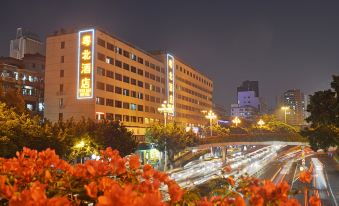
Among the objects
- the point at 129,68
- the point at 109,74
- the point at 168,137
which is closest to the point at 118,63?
the point at 109,74

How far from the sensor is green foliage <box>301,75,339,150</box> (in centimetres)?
3588

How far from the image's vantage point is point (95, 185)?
4320 millimetres

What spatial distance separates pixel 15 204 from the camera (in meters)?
3.31

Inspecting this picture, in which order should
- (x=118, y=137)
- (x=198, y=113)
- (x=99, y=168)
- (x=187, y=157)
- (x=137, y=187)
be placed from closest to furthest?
(x=137, y=187) → (x=99, y=168) → (x=118, y=137) → (x=187, y=157) → (x=198, y=113)

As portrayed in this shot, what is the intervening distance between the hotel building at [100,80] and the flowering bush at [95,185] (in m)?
51.1

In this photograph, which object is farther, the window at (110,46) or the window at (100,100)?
the window at (110,46)

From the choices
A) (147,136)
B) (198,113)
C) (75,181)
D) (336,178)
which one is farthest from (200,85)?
(75,181)

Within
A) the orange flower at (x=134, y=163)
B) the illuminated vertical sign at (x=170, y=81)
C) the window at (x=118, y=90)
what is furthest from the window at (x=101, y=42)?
the orange flower at (x=134, y=163)

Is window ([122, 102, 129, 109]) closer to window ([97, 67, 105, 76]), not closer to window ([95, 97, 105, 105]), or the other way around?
window ([95, 97, 105, 105])

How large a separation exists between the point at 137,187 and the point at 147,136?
57.0m

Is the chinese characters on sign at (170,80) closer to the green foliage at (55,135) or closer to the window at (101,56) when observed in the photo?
the window at (101,56)

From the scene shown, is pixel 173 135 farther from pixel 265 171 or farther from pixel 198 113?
pixel 198 113

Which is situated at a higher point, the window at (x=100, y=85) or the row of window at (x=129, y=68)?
the row of window at (x=129, y=68)

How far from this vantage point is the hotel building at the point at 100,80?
5731cm
